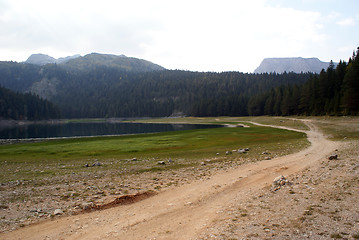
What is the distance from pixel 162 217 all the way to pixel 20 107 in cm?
20574

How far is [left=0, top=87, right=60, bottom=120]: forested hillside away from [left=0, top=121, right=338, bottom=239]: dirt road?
628 feet

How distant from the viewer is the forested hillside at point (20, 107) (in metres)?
164

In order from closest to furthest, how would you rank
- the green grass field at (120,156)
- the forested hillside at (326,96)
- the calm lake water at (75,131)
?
the green grass field at (120,156) < the forested hillside at (326,96) < the calm lake water at (75,131)

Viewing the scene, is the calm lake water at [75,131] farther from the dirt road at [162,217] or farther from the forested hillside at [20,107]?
the forested hillside at [20,107]

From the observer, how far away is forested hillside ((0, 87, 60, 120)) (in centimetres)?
16406

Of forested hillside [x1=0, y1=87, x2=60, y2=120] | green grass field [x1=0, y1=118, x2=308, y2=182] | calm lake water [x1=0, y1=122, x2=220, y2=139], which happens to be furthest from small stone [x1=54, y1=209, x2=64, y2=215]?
forested hillside [x1=0, y1=87, x2=60, y2=120]

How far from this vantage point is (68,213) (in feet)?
33.5

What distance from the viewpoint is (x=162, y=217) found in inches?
367

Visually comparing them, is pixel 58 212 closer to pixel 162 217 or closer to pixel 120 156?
pixel 162 217

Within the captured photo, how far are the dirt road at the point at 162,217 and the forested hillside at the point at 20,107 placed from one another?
191 meters

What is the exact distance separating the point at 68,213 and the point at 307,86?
332 ft

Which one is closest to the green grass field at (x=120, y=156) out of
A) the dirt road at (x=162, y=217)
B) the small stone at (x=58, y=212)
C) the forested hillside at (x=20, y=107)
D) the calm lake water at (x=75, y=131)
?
the dirt road at (x=162, y=217)

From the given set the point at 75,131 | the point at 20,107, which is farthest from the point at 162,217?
the point at 20,107

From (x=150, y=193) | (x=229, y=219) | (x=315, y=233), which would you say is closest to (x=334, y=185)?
(x=315, y=233)
